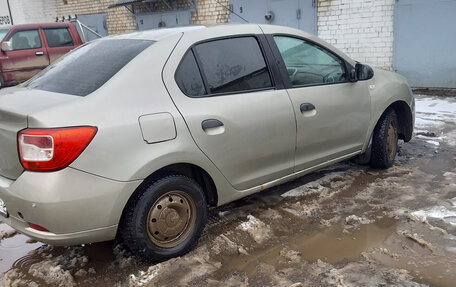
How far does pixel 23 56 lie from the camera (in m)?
9.37

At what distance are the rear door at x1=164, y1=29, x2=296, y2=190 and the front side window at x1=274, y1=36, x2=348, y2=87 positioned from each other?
0.27 m

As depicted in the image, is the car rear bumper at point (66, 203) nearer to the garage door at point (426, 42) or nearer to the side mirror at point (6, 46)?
the side mirror at point (6, 46)

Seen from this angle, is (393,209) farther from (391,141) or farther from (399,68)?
(399,68)

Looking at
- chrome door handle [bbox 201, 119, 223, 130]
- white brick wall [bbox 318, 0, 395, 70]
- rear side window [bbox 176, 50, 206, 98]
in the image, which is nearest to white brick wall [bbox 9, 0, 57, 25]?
white brick wall [bbox 318, 0, 395, 70]

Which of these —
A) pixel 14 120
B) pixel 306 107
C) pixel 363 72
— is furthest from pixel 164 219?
pixel 363 72

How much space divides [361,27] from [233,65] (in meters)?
7.65

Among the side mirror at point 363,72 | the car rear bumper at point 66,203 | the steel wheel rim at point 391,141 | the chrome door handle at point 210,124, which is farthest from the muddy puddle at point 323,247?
the side mirror at point 363,72

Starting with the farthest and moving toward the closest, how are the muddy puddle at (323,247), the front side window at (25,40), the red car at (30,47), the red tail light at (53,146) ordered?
the front side window at (25,40) → the red car at (30,47) → the muddy puddle at (323,247) → the red tail light at (53,146)

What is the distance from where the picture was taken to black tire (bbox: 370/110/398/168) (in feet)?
14.3

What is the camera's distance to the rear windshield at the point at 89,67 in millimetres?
2764

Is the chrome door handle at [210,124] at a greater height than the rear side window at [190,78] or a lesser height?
lesser

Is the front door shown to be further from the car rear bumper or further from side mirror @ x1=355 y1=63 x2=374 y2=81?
the car rear bumper

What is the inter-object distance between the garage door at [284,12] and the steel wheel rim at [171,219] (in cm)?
886

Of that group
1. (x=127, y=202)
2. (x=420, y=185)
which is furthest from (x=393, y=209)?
(x=127, y=202)
